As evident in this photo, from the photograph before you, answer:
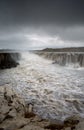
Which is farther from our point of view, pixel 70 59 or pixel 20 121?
pixel 70 59

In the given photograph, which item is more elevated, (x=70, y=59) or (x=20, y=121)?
(x=70, y=59)

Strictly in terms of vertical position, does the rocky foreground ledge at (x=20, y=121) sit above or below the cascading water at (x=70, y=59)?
below

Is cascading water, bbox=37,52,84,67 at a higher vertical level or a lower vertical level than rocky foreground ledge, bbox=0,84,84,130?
higher

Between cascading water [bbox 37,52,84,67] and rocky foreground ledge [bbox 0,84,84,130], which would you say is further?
cascading water [bbox 37,52,84,67]

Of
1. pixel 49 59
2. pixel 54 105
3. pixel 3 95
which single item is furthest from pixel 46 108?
pixel 49 59

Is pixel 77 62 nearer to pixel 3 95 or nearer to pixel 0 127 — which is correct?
pixel 3 95

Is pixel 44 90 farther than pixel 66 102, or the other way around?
pixel 44 90

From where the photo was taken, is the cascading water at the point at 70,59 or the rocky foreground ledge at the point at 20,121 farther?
the cascading water at the point at 70,59

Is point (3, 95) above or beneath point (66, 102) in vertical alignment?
above

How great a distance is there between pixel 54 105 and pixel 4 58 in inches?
598

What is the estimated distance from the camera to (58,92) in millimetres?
9219

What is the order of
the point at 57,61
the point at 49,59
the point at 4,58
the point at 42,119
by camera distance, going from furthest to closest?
the point at 49,59 < the point at 57,61 < the point at 4,58 < the point at 42,119

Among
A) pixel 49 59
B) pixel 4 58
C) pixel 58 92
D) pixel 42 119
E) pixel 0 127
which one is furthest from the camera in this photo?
pixel 49 59

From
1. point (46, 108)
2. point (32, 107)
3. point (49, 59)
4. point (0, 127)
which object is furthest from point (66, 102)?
point (49, 59)
